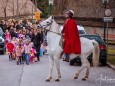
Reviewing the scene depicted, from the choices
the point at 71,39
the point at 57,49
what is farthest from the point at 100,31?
the point at 71,39

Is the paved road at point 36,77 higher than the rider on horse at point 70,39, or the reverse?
the rider on horse at point 70,39

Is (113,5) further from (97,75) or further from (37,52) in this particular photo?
(97,75)

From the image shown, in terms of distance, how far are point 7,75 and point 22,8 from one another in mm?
63970

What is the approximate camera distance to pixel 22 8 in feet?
271

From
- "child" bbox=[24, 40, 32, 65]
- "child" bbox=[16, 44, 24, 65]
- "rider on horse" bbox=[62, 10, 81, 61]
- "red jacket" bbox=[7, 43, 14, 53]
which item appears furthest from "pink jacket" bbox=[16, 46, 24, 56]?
"rider on horse" bbox=[62, 10, 81, 61]

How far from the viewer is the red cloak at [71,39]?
55.8 ft

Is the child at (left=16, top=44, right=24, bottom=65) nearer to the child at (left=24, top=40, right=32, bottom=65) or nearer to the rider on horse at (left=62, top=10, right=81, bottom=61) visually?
the child at (left=24, top=40, right=32, bottom=65)

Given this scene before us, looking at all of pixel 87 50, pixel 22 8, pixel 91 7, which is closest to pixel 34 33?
pixel 87 50

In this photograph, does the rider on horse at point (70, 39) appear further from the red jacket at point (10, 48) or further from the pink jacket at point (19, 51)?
the red jacket at point (10, 48)

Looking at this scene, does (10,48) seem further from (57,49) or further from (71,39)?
(71,39)

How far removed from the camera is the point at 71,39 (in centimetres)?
1716

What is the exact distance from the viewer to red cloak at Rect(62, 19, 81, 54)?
1700 cm

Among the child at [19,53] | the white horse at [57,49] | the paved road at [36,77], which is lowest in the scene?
the paved road at [36,77]

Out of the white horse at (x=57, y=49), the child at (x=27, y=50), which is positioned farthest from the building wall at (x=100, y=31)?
the white horse at (x=57, y=49)
